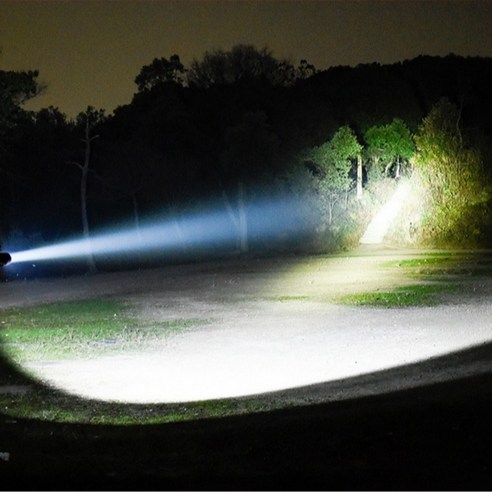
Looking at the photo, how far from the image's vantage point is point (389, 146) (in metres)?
48.8

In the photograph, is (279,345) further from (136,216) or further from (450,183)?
(136,216)

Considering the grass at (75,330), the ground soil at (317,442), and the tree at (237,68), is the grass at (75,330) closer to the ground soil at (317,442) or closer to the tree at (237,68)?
the ground soil at (317,442)

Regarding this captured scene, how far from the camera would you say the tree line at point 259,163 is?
44.9 meters

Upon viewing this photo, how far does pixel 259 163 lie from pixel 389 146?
7.48 meters

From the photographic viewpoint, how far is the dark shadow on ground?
6.53 meters

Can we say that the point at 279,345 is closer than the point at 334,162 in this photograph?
Yes

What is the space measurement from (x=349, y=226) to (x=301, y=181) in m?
3.99

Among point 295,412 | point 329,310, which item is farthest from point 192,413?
point 329,310

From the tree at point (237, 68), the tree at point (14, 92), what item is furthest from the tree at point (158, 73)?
the tree at point (14, 92)

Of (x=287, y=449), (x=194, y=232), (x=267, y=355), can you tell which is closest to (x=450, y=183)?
(x=194, y=232)

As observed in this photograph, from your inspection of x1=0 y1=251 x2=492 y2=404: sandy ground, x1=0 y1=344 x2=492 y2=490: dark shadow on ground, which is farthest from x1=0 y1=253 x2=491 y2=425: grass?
x1=0 y1=344 x2=492 y2=490: dark shadow on ground

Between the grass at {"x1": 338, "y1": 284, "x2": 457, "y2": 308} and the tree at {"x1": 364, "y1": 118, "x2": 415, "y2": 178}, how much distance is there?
24.9 meters

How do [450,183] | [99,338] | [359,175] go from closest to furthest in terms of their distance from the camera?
[99,338], [450,183], [359,175]

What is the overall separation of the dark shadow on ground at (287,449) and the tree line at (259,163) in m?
33.4
